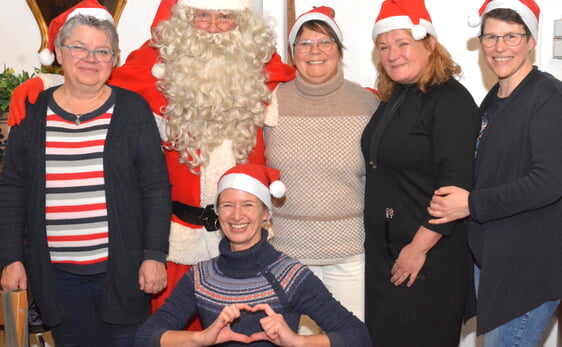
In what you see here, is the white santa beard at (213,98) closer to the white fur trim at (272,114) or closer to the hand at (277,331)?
the white fur trim at (272,114)

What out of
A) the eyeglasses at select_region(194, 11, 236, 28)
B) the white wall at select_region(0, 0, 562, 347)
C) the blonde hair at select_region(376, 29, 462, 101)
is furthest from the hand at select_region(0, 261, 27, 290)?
the white wall at select_region(0, 0, 562, 347)

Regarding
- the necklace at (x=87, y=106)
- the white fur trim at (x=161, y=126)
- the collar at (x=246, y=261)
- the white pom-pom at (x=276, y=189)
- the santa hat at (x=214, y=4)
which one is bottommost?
the collar at (x=246, y=261)

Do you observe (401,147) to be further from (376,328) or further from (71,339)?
(71,339)

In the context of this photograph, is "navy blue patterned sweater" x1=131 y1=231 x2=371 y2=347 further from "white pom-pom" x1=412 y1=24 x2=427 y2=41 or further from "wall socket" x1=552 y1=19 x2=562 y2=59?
"wall socket" x1=552 y1=19 x2=562 y2=59

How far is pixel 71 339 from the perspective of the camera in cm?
228

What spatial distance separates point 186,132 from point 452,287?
53.4 inches

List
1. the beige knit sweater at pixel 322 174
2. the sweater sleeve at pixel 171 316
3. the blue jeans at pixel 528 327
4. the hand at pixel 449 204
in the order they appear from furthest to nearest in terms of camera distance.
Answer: the beige knit sweater at pixel 322 174 < the hand at pixel 449 204 < the blue jeans at pixel 528 327 < the sweater sleeve at pixel 171 316

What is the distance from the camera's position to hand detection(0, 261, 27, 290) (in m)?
2.21

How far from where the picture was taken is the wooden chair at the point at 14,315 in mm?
2000

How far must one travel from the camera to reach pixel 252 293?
1.97m

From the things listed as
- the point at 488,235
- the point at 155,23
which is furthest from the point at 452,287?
the point at 155,23

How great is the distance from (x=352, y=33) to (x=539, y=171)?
203 centimetres

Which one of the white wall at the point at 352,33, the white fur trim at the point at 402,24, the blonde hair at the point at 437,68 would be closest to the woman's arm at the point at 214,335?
the blonde hair at the point at 437,68

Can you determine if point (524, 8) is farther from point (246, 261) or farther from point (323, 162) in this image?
point (246, 261)
